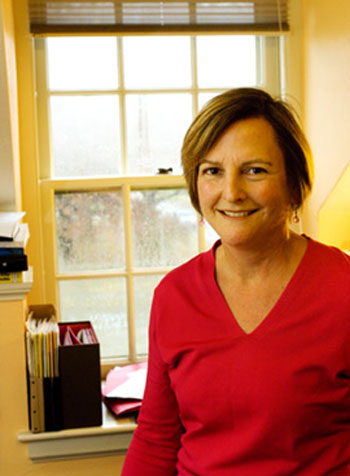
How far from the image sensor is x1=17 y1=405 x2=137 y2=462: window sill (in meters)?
2.00

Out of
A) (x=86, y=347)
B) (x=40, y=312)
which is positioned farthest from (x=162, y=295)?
(x=40, y=312)

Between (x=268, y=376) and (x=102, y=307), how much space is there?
4.25 ft

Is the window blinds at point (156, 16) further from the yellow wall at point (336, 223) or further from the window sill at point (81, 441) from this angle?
the window sill at point (81, 441)

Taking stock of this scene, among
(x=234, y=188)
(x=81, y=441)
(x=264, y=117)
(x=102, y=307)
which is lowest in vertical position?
(x=81, y=441)

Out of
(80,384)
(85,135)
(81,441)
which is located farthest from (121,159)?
(81,441)

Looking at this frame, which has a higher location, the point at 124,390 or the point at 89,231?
the point at 89,231

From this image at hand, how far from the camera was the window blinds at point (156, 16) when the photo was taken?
2270 millimetres

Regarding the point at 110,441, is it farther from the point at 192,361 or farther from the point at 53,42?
the point at 53,42

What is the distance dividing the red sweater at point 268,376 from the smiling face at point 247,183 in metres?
0.14

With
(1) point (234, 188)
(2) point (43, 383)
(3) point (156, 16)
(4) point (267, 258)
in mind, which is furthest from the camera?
(3) point (156, 16)

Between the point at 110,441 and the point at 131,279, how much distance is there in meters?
0.63

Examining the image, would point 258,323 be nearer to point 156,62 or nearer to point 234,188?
point 234,188

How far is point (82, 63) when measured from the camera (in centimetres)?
241

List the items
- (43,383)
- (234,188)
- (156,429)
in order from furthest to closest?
(43,383)
(156,429)
(234,188)
